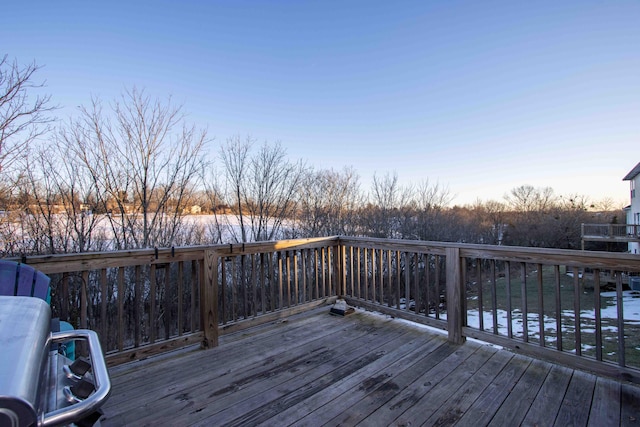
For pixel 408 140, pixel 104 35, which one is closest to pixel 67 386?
pixel 104 35

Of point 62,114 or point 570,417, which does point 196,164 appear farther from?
point 570,417

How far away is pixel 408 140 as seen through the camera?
10484mm

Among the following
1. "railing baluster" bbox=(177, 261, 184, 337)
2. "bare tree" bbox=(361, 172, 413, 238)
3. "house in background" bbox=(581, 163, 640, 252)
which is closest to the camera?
"railing baluster" bbox=(177, 261, 184, 337)

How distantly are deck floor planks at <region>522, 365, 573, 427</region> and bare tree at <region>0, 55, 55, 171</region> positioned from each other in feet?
20.1

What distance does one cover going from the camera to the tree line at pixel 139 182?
4.24 meters

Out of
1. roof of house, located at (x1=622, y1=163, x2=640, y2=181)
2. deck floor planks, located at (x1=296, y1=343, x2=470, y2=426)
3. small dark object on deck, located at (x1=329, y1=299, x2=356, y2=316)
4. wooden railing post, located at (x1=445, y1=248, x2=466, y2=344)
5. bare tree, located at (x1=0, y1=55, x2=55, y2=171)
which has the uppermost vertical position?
roof of house, located at (x1=622, y1=163, x2=640, y2=181)

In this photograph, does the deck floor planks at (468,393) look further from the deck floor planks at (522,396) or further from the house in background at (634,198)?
the house in background at (634,198)

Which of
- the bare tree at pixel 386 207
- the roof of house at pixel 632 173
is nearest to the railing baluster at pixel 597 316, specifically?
the bare tree at pixel 386 207

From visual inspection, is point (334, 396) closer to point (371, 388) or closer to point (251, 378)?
point (371, 388)

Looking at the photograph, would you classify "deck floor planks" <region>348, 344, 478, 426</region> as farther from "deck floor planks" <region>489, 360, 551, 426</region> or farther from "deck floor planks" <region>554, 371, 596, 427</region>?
"deck floor planks" <region>554, 371, 596, 427</region>

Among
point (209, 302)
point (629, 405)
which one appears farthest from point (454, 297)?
point (209, 302)

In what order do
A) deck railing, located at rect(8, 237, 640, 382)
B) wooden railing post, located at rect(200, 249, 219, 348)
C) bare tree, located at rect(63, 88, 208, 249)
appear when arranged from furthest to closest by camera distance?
bare tree, located at rect(63, 88, 208, 249), wooden railing post, located at rect(200, 249, 219, 348), deck railing, located at rect(8, 237, 640, 382)

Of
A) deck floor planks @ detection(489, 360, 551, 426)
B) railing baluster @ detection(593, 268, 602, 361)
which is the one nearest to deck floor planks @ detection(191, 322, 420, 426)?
deck floor planks @ detection(489, 360, 551, 426)

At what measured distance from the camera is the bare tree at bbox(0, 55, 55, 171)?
3814 mm
